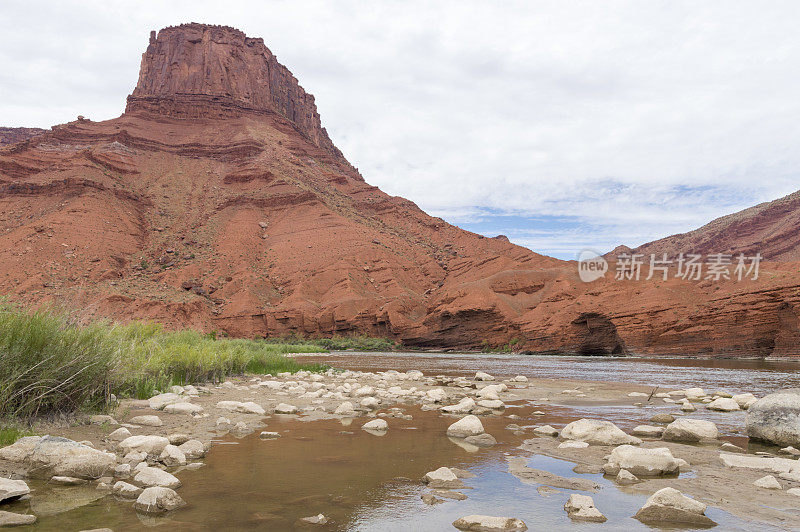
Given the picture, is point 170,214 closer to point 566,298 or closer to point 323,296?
point 323,296

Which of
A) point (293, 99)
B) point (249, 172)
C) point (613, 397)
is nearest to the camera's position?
point (613, 397)

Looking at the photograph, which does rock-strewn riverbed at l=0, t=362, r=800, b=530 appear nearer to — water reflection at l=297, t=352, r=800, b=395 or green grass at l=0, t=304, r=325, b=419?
green grass at l=0, t=304, r=325, b=419

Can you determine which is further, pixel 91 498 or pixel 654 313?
pixel 654 313

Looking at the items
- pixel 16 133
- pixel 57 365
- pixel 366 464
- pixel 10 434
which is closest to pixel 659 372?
pixel 366 464

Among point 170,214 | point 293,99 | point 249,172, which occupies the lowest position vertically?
point 170,214

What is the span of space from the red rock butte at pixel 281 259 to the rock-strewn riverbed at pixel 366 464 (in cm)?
3595

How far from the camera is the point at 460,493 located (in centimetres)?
417

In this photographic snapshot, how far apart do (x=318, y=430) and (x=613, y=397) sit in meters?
8.32

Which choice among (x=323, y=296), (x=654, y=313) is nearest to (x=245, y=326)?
(x=323, y=296)

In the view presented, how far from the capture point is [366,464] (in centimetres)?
510

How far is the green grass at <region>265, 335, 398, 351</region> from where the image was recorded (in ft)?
172

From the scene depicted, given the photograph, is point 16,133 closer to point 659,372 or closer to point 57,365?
point 57,365

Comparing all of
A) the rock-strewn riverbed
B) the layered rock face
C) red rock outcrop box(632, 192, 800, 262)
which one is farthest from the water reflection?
red rock outcrop box(632, 192, 800, 262)

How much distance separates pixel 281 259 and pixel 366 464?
6354cm
